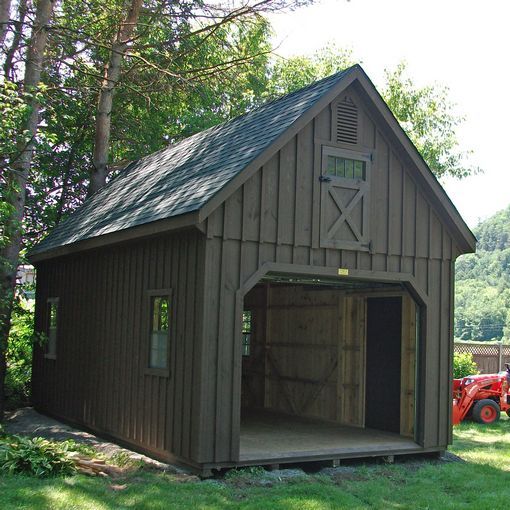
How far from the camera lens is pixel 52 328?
15.7m

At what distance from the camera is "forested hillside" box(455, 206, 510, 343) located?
3103 inches

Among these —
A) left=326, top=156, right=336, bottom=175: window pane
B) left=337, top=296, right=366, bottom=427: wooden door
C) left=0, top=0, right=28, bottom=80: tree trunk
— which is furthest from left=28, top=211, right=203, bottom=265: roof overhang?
left=0, top=0, right=28, bottom=80: tree trunk

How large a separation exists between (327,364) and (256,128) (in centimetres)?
522

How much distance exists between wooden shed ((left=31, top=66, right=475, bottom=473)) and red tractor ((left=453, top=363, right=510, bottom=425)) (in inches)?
131

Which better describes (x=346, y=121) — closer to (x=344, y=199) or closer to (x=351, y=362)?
(x=344, y=199)

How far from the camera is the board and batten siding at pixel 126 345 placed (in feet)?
32.0

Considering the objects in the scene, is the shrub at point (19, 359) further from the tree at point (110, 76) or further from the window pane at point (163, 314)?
the window pane at point (163, 314)

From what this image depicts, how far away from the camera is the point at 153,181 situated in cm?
1319

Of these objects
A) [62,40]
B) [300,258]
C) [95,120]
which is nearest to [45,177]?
[95,120]

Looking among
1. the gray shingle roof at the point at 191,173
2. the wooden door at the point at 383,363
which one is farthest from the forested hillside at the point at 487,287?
the gray shingle roof at the point at 191,173

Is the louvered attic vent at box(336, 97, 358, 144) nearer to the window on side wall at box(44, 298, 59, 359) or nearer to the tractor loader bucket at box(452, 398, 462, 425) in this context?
the tractor loader bucket at box(452, 398, 462, 425)

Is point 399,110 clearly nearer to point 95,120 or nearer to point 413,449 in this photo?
point 95,120

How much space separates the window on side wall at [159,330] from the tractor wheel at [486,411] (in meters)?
7.92

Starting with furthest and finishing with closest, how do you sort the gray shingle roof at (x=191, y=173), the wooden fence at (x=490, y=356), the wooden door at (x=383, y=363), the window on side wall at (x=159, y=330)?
the wooden fence at (x=490, y=356) < the wooden door at (x=383, y=363) < the window on side wall at (x=159, y=330) < the gray shingle roof at (x=191, y=173)
